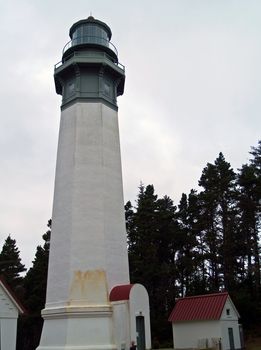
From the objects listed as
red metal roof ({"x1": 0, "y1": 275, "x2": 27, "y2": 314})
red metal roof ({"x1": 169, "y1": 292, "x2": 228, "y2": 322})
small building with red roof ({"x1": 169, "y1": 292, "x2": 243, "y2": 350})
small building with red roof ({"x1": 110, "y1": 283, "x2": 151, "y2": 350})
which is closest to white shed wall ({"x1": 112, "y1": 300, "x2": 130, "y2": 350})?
small building with red roof ({"x1": 110, "y1": 283, "x2": 151, "y2": 350})

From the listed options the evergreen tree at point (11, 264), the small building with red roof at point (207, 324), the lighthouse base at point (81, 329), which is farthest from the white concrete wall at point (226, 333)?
the evergreen tree at point (11, 264)

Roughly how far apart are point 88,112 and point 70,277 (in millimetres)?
9819

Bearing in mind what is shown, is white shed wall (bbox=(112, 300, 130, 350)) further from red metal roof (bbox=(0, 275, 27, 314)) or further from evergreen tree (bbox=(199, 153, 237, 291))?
evergreen tree (bbox=(199, 153, 237, 291))

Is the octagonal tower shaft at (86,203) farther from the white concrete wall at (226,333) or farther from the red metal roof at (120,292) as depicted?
the white concrete wall at (226,333)

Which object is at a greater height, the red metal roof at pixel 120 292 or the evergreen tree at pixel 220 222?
the evergreen tree at pixel 220 222

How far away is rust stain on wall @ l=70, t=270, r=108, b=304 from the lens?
22.4 meters

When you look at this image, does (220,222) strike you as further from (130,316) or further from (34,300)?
(130,316)

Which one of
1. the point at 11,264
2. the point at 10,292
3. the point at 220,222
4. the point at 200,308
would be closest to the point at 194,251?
the point at 220,222

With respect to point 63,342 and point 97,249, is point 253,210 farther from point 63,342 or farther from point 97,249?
point 63,342

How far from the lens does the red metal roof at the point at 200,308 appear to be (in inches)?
1162

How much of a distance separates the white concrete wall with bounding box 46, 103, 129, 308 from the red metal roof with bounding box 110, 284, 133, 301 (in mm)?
380

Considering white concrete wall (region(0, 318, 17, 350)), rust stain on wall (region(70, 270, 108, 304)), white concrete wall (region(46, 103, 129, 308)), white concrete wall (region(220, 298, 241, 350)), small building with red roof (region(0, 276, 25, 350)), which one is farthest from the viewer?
white concrete wall (region(220, 298, 241, 350))

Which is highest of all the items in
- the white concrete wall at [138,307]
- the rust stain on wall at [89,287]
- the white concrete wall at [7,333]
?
the rust stain on wall at [89,287]

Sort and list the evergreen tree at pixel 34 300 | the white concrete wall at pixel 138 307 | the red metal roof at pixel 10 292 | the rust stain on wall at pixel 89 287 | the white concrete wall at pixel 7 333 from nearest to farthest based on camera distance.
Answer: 1. the white concrete wall at pixel 7 333
2. the red metal roof at pixel 10 292
3. the white concrete wall at pixel 138 307
4. the rust stain on wall at pixel 89 287
5. the evergreen tree at pixel 34 300
